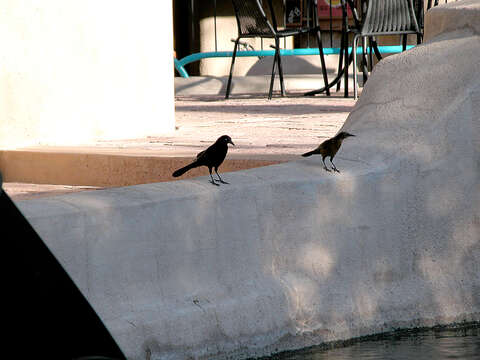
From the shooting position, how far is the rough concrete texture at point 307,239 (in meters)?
3.32

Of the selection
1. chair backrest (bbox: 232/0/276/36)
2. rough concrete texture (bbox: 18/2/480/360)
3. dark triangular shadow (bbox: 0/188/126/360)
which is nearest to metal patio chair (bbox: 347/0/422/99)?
chair backrest (bbox: 232/0/276/36)

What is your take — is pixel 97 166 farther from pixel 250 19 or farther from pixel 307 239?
pixel 250 19

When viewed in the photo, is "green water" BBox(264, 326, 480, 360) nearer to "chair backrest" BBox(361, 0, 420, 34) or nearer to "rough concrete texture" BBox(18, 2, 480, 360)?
"rough concrete texture" BBox(18, 2, 480, 360)

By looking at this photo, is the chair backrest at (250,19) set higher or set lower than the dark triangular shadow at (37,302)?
lower

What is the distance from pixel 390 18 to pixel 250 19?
62.4 inches

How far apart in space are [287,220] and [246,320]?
1.36 ft

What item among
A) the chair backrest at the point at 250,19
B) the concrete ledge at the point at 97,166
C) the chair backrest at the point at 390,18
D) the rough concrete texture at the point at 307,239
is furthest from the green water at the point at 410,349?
the chair backrest at the point at 250,19

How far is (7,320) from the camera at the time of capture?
1422 mm

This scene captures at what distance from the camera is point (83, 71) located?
6.23 m

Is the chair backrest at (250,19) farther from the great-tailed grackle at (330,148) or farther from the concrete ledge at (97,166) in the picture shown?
the great-tailed grackle at (330,148)

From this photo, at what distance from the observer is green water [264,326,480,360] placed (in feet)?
12.1

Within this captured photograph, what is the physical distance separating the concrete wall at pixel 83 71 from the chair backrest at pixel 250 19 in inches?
106

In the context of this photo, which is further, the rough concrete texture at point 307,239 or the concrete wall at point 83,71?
the concrete wall at point 83,71

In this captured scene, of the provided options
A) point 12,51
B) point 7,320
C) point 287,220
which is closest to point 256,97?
point 12,51
